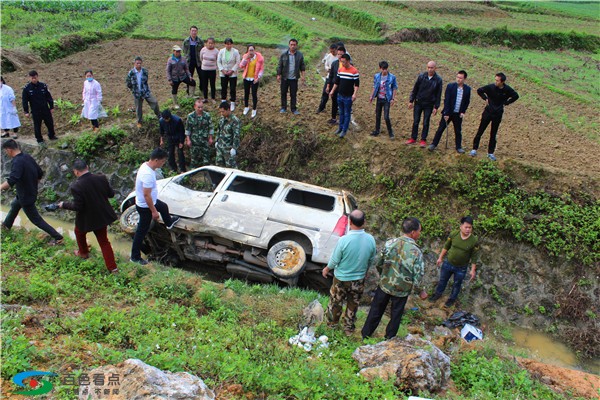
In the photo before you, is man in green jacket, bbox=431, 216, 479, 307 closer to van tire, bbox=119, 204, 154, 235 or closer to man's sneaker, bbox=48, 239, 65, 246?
van tire, bbox=119, 204, 154, 235

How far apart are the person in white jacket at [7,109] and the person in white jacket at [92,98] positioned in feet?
5.22

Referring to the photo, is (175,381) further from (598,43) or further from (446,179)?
(598,43)

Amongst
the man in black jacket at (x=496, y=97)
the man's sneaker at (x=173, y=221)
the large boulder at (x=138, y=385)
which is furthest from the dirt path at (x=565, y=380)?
the man's sneaker at (x=173, y=221)

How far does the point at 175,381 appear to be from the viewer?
13.7ft

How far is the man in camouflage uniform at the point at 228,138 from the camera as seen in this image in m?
9.88

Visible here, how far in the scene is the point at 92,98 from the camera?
11.3 m

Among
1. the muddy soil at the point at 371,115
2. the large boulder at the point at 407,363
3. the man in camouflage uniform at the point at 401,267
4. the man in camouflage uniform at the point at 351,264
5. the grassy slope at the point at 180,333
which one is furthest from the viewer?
the muddy soil at the point at 371,115

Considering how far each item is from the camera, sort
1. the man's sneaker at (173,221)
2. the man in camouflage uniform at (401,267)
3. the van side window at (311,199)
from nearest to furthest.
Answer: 1. the man in camouflage uniform at (401,267)
2. the man's sneaker at (173,221)
3. the van side window at (311,199)

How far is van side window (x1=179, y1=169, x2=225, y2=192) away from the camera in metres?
8.68

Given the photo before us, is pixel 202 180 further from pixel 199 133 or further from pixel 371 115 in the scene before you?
pixel 371 115

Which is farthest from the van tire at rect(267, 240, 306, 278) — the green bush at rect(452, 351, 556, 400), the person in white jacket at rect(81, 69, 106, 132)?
the person in white jacket at rect(81, 69, 106, 132)

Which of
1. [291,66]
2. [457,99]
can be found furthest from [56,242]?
[457,99]

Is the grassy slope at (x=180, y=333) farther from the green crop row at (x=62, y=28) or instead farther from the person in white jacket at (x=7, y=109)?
the green crop row at (x=62, y=28)

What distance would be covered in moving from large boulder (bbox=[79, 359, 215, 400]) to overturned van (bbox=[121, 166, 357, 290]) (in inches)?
139
